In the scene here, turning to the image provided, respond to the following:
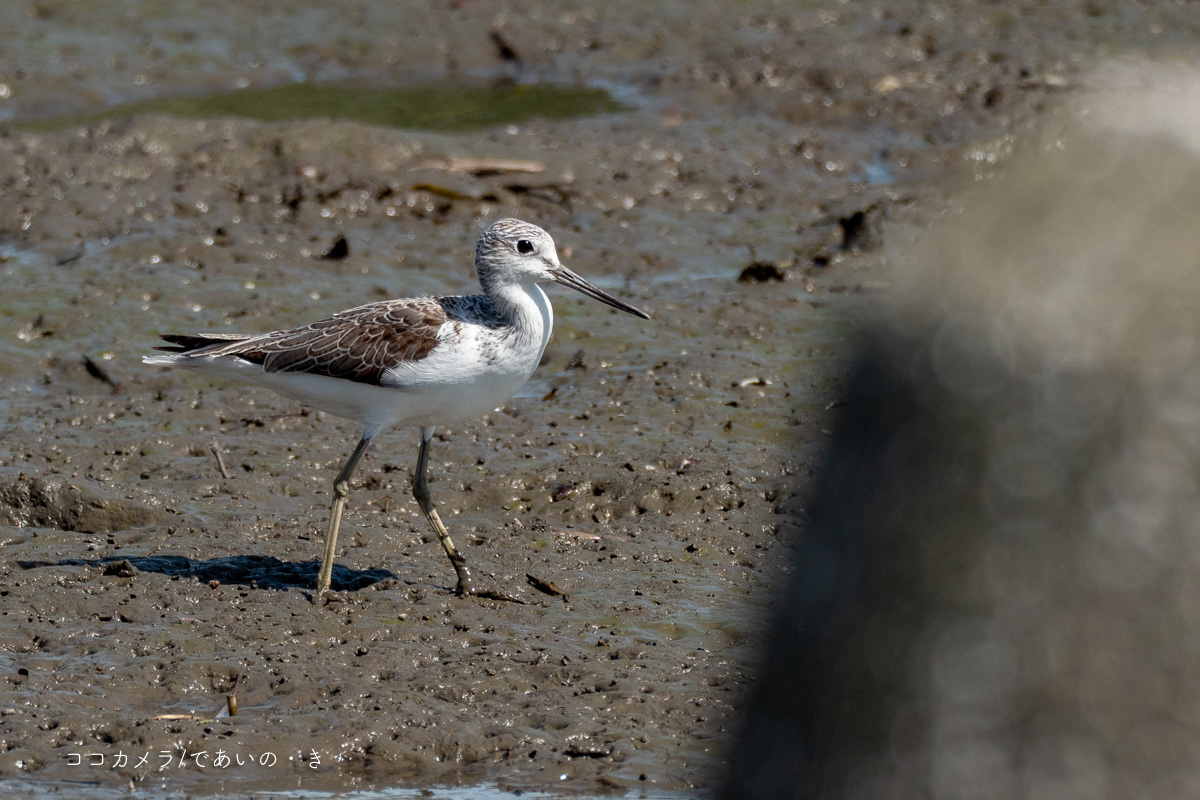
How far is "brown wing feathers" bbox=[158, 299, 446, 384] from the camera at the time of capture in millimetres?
6277

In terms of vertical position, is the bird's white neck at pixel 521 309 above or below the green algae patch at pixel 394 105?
below

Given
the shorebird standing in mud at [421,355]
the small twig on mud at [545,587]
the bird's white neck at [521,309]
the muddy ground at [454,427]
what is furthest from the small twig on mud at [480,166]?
the small twig on mud at [545,587]

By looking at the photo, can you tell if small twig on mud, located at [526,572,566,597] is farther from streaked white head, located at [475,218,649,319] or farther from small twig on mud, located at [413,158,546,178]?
small twig on mud, located at [413,158,546,178]

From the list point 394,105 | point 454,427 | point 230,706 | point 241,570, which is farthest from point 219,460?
A: point 394,105

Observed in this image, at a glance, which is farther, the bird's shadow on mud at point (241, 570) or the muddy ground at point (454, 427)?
the bird's shadow on mud at point (241, 570)

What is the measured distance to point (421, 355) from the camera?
20.4ft

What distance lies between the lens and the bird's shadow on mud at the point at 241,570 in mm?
6469

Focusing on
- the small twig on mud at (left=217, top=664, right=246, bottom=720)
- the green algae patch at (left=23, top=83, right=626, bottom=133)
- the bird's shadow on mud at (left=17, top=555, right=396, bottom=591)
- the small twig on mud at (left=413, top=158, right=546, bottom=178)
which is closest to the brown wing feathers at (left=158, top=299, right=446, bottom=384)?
the bird's shadow on mud at (left=17, top=555, right=396, bottom=591)

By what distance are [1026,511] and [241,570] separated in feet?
17.2

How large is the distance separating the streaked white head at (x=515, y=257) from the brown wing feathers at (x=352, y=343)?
0.29 meters

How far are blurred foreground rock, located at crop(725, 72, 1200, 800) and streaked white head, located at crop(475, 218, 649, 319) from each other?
14.6 feet

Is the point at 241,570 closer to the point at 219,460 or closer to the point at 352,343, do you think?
the point at 352,343

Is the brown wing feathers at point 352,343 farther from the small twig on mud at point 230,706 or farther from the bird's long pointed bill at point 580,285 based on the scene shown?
the small twig on mud at point 230,706

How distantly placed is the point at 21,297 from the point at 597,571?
5.36 meters
